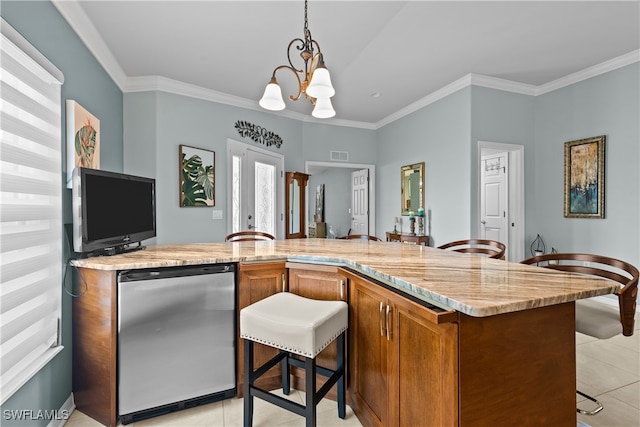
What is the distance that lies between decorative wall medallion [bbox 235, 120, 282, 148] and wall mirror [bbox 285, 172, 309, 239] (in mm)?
560

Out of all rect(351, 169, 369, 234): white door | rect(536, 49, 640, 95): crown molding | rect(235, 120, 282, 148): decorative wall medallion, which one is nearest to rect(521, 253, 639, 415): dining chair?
rect(536, 49, 640, 95): crown molding

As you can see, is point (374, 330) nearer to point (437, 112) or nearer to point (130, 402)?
point (130, 402)

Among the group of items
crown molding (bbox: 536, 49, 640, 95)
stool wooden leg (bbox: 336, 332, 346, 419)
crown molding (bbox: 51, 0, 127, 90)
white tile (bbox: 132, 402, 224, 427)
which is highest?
crown molding (bbox: 536, 49, 640, 95)

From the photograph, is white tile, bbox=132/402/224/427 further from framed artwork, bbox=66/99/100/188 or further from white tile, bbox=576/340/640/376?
white tile, bbox=576/340/640/376

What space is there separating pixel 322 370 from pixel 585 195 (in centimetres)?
384

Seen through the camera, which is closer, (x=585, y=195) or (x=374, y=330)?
(x=374, y=330)

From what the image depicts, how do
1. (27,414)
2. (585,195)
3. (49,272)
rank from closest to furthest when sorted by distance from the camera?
1. (27,414)
2. (49,272)
3. (585,195)

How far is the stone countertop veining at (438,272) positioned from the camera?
1.08m

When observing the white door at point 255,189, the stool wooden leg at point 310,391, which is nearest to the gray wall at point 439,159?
the white door at point 255,189

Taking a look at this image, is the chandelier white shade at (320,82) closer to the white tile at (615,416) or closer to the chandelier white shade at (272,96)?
the chandelier white shade at (272,96)

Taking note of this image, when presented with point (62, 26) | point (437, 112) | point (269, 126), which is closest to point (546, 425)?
point (62, 26)

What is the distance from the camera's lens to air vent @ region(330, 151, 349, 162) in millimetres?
5924

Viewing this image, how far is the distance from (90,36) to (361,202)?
198 inches

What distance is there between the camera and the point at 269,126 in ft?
16.7
